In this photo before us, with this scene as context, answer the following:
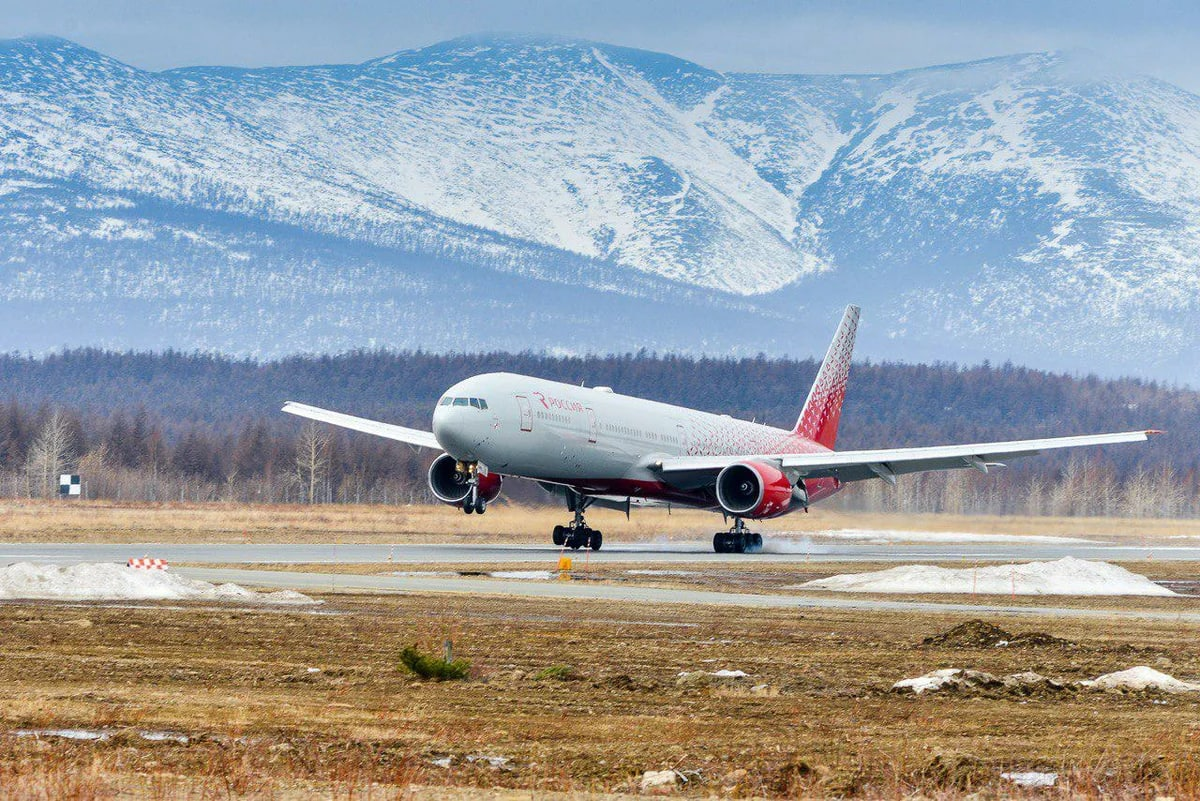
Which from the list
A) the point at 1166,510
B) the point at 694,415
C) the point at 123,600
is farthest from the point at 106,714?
the point at 1166,510

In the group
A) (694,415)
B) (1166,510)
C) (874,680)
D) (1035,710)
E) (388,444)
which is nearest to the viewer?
(1035,710)

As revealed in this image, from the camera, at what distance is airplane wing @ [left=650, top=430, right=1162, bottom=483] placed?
63.1m

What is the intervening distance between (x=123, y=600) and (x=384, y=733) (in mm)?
18031

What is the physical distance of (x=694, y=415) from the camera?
229 ft

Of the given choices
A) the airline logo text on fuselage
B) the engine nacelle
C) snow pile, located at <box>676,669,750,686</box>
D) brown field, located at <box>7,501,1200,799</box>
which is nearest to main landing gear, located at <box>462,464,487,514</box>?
the engine nacelle

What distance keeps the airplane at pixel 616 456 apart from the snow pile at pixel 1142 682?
33.4 m

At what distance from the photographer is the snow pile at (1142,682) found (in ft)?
72.4

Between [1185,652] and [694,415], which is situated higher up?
[694,415]

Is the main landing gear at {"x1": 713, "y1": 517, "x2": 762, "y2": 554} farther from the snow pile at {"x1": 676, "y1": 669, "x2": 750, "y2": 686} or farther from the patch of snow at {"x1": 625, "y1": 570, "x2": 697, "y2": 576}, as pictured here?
the snow pile at {"x1": 676, "y1": 669, "x2": 750, "y2": 686}

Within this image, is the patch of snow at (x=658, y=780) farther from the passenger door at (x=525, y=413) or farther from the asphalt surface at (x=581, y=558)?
the passenger door at (x=525, y=413)

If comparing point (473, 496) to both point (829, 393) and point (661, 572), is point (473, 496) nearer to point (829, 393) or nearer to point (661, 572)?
point (661, 572)

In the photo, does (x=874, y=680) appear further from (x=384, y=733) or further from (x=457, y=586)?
(x=457, y=586)

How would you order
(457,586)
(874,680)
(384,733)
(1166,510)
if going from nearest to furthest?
(384,733)
(874,680)
(457,586)
(1166,510)

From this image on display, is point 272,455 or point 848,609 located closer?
point 848,609
